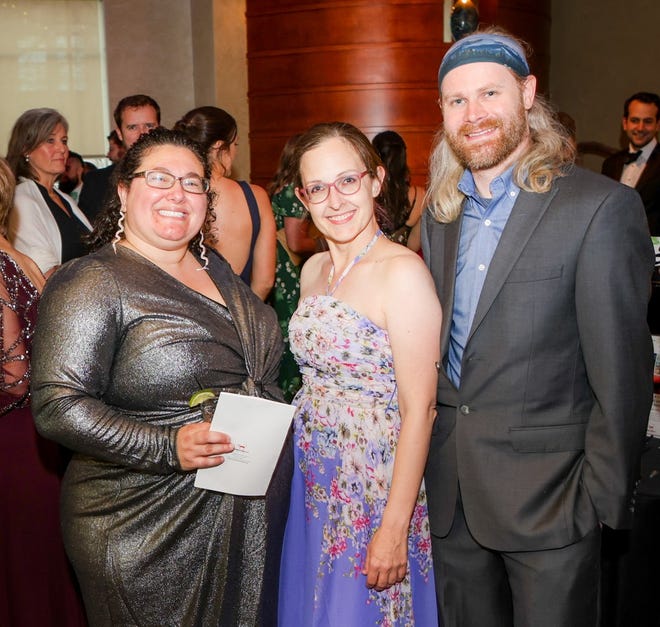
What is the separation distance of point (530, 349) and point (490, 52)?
29.7 inches

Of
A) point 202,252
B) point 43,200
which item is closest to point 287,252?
point 43,200

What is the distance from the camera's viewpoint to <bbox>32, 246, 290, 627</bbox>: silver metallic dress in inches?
75.5

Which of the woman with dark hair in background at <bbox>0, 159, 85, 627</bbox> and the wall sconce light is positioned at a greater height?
the wall sconce light

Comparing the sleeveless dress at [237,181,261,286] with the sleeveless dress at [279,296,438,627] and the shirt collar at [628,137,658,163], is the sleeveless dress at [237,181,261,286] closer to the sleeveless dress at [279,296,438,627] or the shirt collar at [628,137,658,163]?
the sleeveless dress at [279,296,438,627]

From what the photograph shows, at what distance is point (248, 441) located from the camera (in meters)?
2.00

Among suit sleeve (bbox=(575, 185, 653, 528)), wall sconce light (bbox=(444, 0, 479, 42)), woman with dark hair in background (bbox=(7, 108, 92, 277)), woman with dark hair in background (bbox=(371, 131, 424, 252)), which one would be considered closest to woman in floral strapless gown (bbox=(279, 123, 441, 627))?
suit sleeve (bbox=(575, 185, 653, 528))

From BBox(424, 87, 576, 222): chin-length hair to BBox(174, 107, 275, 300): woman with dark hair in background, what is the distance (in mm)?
1484

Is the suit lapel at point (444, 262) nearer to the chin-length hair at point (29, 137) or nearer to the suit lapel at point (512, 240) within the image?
the suit lapel at point (512, 240)

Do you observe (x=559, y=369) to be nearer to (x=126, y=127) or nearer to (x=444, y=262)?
(x=444, y=262)

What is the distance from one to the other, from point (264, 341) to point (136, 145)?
59 centimetres

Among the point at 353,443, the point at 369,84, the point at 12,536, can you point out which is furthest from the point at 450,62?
the point at 369,84

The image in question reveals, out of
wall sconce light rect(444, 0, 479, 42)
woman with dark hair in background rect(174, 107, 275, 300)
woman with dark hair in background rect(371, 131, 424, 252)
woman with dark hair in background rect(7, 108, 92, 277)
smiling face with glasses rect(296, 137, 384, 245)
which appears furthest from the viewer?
wall sconce light rect(444, 0, 479, 42)

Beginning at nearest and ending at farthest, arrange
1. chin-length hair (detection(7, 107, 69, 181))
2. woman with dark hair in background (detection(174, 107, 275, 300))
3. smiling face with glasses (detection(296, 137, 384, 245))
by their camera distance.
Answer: smiling face with glasses (detection(296, 137, 384, 245))
woman with dark hair in background (detection(174, 107, 275, 300))
chin-length hair (detection(7, 107, 69, 181))

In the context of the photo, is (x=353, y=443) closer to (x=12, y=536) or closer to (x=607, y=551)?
(x=607, y=551)
